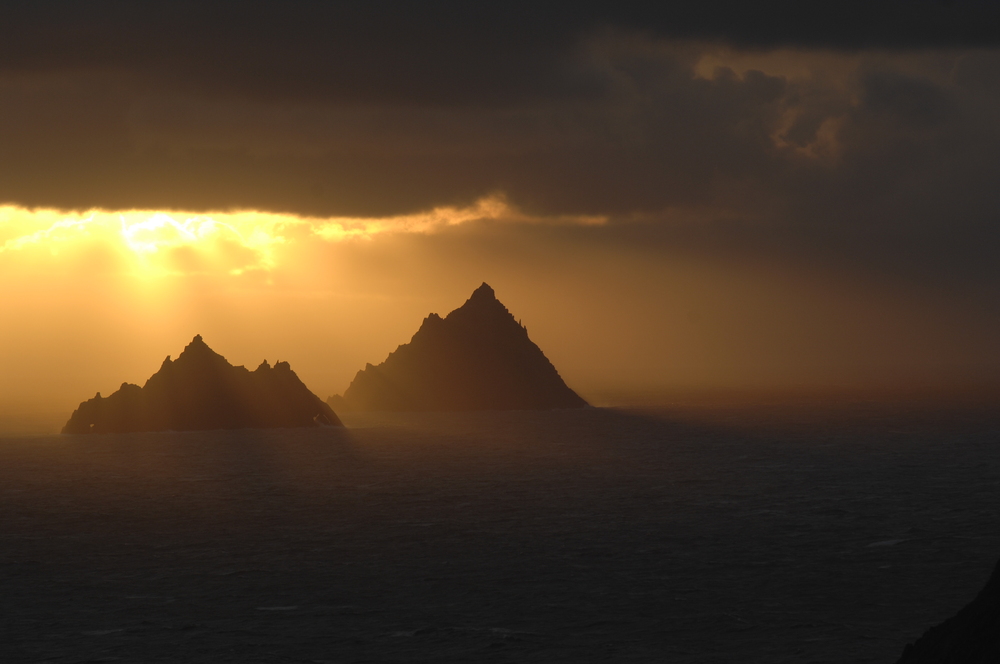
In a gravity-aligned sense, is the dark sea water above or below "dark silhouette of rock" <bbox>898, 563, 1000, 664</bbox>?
below

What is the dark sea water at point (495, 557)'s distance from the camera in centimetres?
4566

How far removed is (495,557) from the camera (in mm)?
66188

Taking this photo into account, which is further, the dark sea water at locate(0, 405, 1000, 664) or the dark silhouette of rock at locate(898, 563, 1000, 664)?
the dark sea water at locate(0, 405, 1000, 664)

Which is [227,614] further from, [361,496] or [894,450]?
[894,450]

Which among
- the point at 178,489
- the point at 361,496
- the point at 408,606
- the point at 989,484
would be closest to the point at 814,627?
the point at 408,606

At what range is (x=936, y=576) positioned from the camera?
5819 centimetres

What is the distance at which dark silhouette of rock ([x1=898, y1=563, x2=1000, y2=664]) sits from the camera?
26609 mm

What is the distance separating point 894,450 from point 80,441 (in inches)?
5433

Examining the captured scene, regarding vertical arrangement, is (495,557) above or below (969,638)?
below

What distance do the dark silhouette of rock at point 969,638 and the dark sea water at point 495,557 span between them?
11.3m

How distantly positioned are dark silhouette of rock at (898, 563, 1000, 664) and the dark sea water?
11.3 metres

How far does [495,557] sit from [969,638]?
4118 centimetres

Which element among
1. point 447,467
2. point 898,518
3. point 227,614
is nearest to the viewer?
point 227,614

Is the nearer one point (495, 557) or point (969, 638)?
point (969, 638)
